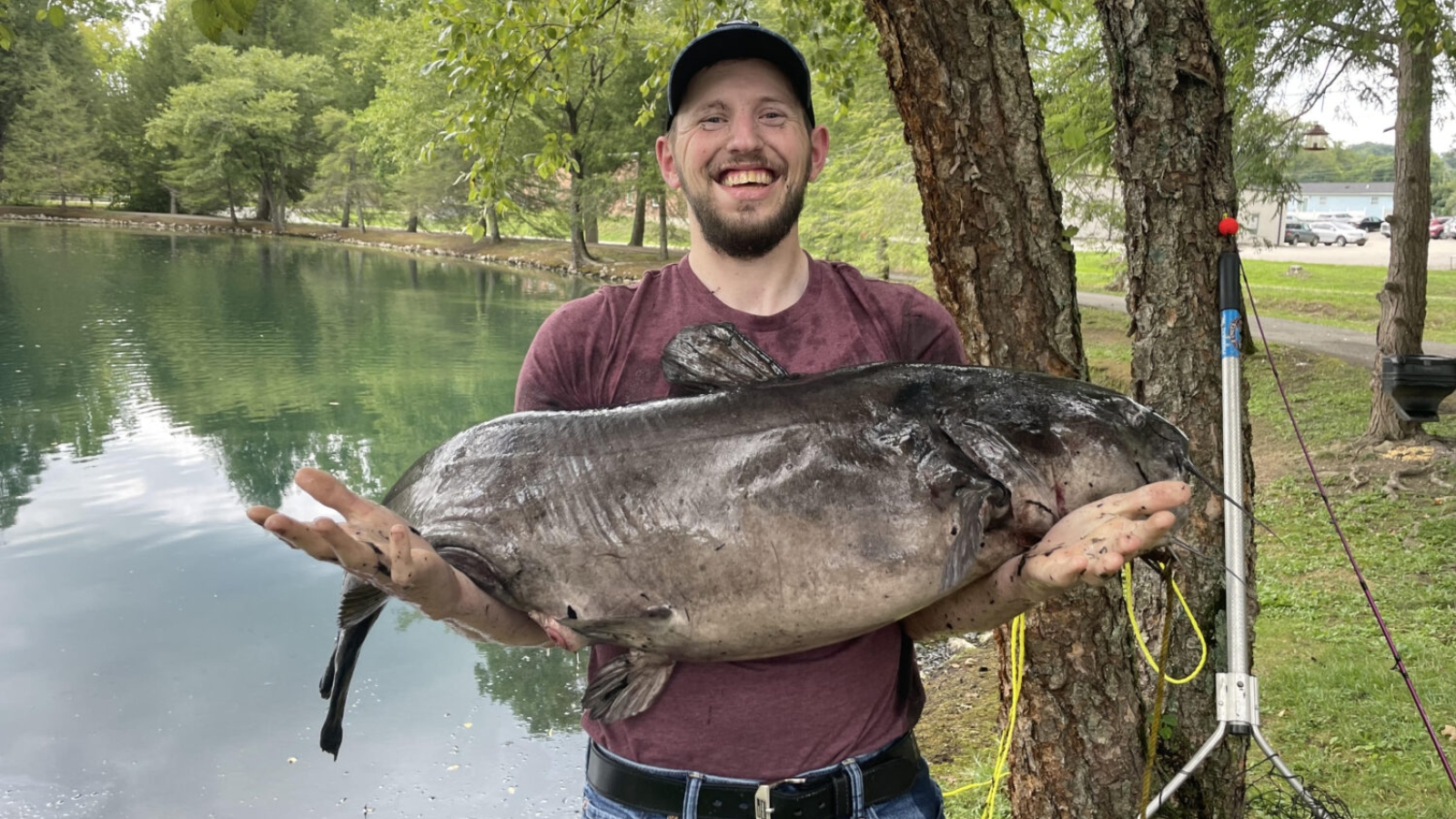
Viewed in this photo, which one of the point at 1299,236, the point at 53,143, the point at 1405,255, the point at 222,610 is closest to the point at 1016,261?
the point at 222,610

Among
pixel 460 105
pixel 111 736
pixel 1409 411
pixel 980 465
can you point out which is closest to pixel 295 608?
pixel 111 736

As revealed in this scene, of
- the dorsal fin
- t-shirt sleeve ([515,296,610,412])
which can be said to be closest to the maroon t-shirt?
t-shirt sleeve ([515,296,610,412])

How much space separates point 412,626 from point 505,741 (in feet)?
7.68

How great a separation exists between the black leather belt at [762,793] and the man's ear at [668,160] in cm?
136

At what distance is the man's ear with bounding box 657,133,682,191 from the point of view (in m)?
2.47

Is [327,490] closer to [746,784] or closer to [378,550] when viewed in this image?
[378,550]

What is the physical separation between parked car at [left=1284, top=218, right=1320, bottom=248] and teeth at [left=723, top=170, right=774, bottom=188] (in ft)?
160

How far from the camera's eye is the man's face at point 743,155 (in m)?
2.24

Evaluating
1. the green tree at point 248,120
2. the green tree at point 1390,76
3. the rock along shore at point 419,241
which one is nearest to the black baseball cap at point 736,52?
the green tree at point 1390,76

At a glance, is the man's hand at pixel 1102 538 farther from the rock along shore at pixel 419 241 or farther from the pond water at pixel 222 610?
the rock along shore at pixel 419 241

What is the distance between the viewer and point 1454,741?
5.01 meters

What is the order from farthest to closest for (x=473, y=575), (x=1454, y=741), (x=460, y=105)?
1. (x=460, y=105)
2. (x=1454, y=741)
3. (x=473, y=575)

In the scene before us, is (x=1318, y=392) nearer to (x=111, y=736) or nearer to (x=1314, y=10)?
(x=1314, y=10)

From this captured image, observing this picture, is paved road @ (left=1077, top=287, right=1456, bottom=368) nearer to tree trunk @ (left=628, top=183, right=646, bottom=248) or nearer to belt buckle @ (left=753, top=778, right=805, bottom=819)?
belt buckle @ (left=753, top=778, right=805, bottom=819)
